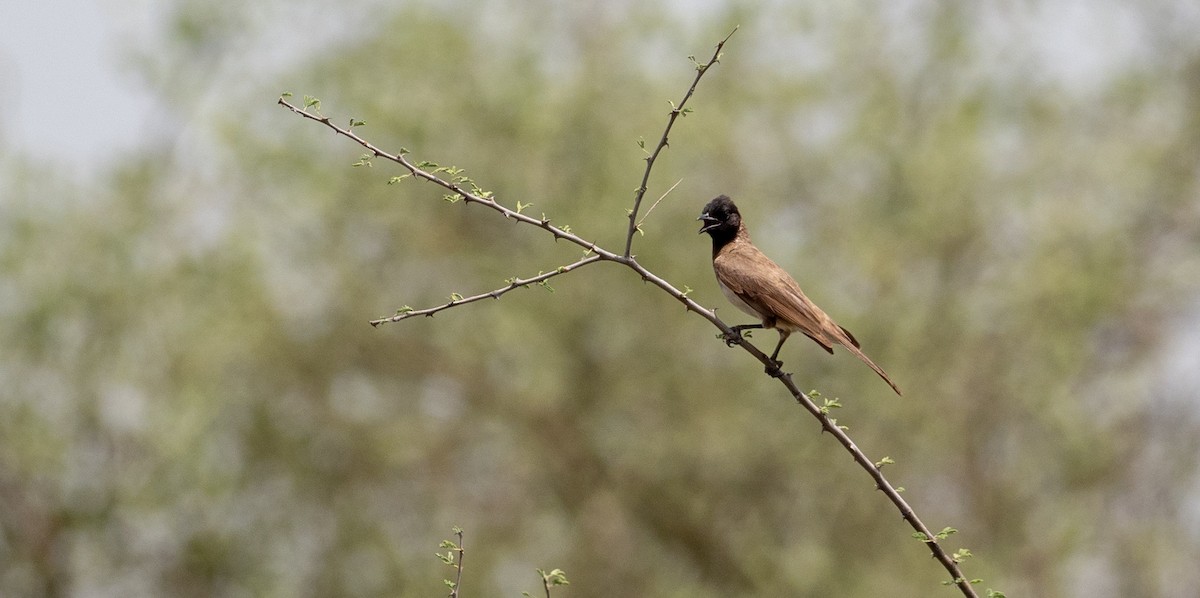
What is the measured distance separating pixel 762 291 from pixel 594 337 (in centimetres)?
1471

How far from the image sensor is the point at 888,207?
2234 cm

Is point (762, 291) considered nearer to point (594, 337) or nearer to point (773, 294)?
point (773, 294)

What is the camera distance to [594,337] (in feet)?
72.7

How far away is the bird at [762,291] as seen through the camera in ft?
23.2

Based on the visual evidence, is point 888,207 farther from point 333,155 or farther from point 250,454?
point 250,454

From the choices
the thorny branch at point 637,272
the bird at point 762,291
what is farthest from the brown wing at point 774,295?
the thorny branch at point 637,272

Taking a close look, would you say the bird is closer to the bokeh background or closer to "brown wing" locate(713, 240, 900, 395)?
"brown wing" locate(713, 240, 900, 395)

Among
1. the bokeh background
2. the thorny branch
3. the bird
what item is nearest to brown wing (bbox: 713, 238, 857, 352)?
the bird

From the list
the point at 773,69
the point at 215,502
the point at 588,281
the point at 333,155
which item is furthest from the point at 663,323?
the point at 215,502

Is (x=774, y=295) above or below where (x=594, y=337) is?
below

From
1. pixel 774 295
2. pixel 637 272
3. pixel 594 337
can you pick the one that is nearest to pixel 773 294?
pixel 774 295

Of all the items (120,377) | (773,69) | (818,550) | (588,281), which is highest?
(773,69)

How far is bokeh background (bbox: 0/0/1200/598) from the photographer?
69.7 ft

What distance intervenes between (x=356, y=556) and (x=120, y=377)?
188 inches
